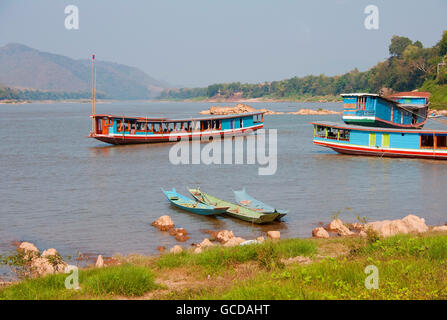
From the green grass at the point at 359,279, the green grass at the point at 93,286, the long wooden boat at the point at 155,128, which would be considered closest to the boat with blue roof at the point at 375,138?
the long wooden boat at the point at 155,128

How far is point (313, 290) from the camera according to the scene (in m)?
7.96

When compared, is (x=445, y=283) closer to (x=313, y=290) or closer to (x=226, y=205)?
(x=313, y=290)

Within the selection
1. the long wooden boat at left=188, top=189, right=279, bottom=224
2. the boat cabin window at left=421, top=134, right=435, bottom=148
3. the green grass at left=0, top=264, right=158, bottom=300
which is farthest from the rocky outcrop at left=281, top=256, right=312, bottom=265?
the boat cabin window at left=421, top=134, right=435, bottom=148

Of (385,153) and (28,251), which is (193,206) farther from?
(385,153)

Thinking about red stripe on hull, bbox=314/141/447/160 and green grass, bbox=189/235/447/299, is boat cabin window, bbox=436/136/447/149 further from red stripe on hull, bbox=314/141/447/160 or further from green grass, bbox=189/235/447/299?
green grass, bbox=189/235/447/299

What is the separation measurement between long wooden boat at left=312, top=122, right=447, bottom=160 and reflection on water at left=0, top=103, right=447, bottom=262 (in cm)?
59

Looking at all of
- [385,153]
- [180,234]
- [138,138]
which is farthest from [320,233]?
[138,138]

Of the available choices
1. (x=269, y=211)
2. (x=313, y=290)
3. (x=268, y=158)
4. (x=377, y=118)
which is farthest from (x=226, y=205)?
(x=377, y=118)

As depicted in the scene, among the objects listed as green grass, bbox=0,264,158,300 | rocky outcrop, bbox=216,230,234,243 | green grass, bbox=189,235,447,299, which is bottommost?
rocky outcrop, bbox=216,230,234,243

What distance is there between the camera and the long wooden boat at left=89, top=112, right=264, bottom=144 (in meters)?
42.9

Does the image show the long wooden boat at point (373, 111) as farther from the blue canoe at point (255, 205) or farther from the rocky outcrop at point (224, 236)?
the rocky outcrop at point (224, 236)

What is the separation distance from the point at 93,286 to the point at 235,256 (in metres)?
3.20

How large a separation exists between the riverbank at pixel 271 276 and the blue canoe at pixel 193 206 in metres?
6.84
